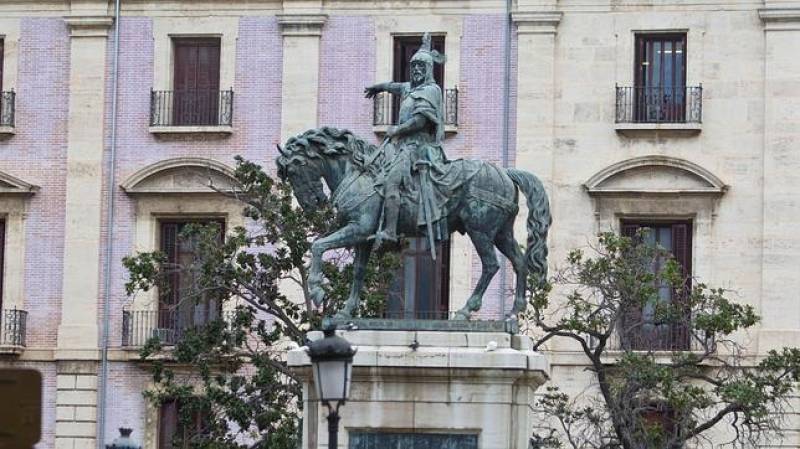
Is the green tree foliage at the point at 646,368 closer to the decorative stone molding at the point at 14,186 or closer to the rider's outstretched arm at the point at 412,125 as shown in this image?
the rider's outstretched arm at the point at 412,125

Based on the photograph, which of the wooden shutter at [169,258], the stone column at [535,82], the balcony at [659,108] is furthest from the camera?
the wooden shutter at [169,258]

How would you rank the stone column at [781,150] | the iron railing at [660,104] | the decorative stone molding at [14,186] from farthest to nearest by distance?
the decorative stone molding at [14,186] → the iron railing at [660,104] → the stone column at [781,150]

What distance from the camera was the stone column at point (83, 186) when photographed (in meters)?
38.9

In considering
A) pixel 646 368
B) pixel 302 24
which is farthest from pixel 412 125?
pixel 302 24

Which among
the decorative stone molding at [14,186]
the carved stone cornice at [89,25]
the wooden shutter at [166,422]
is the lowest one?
the wooden shutter at [166,422]

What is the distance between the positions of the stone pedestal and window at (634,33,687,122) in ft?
72.3

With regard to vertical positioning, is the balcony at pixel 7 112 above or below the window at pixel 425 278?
above

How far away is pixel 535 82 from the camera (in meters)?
38.1

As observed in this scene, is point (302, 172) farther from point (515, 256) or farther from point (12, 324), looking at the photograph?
point (12, 324)

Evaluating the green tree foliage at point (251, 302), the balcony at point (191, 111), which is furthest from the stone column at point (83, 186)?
the green tree foliage at point (251, 302)

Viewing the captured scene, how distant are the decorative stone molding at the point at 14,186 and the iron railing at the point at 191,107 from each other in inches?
104

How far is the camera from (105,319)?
128ft

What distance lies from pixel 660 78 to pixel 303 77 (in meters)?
6.79

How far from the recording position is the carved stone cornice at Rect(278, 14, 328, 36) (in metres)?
38.9
